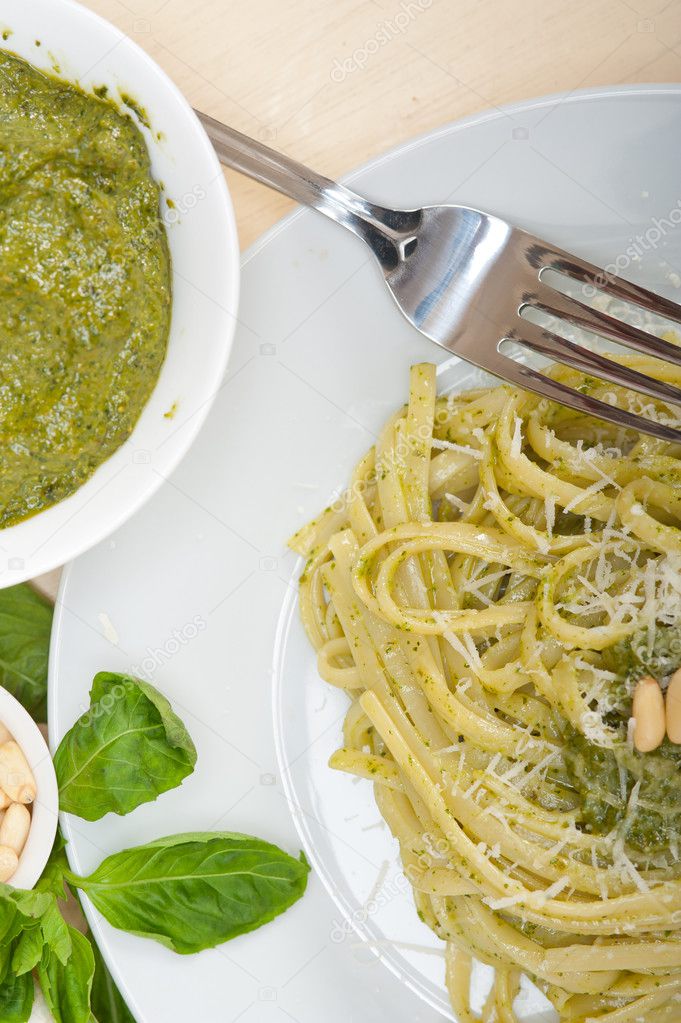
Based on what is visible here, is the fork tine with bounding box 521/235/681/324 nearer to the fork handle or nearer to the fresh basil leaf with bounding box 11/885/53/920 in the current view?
the fork handle

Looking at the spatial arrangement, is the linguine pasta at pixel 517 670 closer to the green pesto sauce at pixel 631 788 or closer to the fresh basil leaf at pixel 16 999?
the green pesto sauce at pixel 631 788

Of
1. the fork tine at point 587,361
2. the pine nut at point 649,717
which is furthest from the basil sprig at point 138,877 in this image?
the fork tine at point 587,361

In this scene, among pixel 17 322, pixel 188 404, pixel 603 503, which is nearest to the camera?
pixel 17 322

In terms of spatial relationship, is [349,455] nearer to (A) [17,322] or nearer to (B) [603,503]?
(B) [603,503]

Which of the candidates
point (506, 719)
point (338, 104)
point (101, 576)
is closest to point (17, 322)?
point (101, 576)

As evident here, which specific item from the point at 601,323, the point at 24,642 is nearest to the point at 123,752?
the point at 24,642

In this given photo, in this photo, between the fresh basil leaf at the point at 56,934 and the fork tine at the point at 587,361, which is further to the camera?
the fresh basil leaf at the point at 56,934
